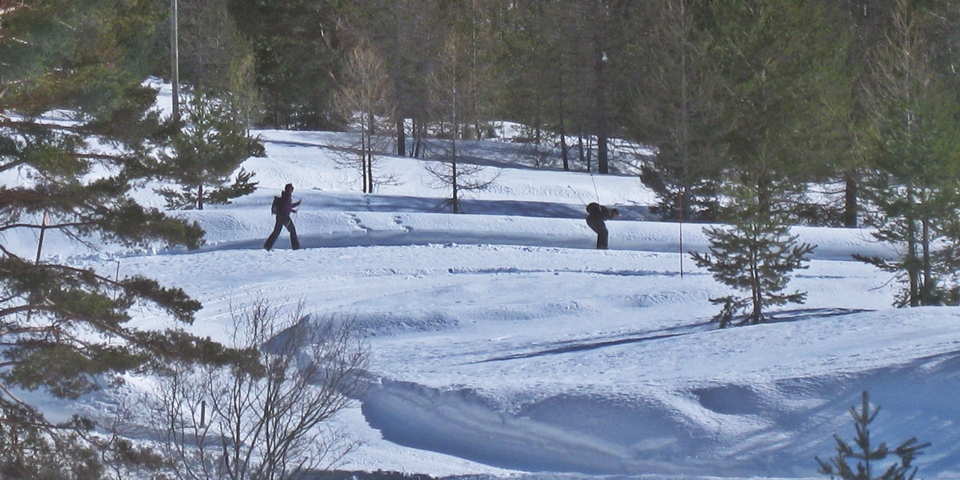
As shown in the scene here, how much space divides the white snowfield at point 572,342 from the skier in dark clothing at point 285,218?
0.48 metres

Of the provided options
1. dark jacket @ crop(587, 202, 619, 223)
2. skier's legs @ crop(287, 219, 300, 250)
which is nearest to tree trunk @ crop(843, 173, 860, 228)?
dark jacket @ crop(587, 202, 619, 223)

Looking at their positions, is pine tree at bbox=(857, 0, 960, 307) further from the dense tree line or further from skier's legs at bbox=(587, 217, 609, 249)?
skier's legs at bbox=(587, 217, 609, 249)

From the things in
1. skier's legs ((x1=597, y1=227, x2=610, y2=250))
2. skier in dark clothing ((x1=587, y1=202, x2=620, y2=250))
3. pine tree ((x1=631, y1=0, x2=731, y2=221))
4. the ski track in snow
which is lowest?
the ski track in snow

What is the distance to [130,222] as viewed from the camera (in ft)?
34.3

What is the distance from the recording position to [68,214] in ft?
34.4

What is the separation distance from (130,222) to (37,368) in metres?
1.70

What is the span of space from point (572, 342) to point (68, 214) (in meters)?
Result: 8.27

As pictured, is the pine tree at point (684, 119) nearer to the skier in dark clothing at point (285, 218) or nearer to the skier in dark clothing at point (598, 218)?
the skier in dark clothing at point (598, 218)

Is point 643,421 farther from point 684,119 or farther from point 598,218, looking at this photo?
point 684,119

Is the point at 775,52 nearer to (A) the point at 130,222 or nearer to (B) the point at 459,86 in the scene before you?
(B) the point at 459,86

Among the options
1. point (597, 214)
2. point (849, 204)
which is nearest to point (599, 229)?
point (597, 214)

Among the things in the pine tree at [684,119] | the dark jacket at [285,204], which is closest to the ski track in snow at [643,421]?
the dark jacket at [285,204]

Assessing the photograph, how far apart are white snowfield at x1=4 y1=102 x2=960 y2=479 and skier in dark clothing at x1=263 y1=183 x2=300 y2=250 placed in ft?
1.59

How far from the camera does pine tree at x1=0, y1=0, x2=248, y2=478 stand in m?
9.59
